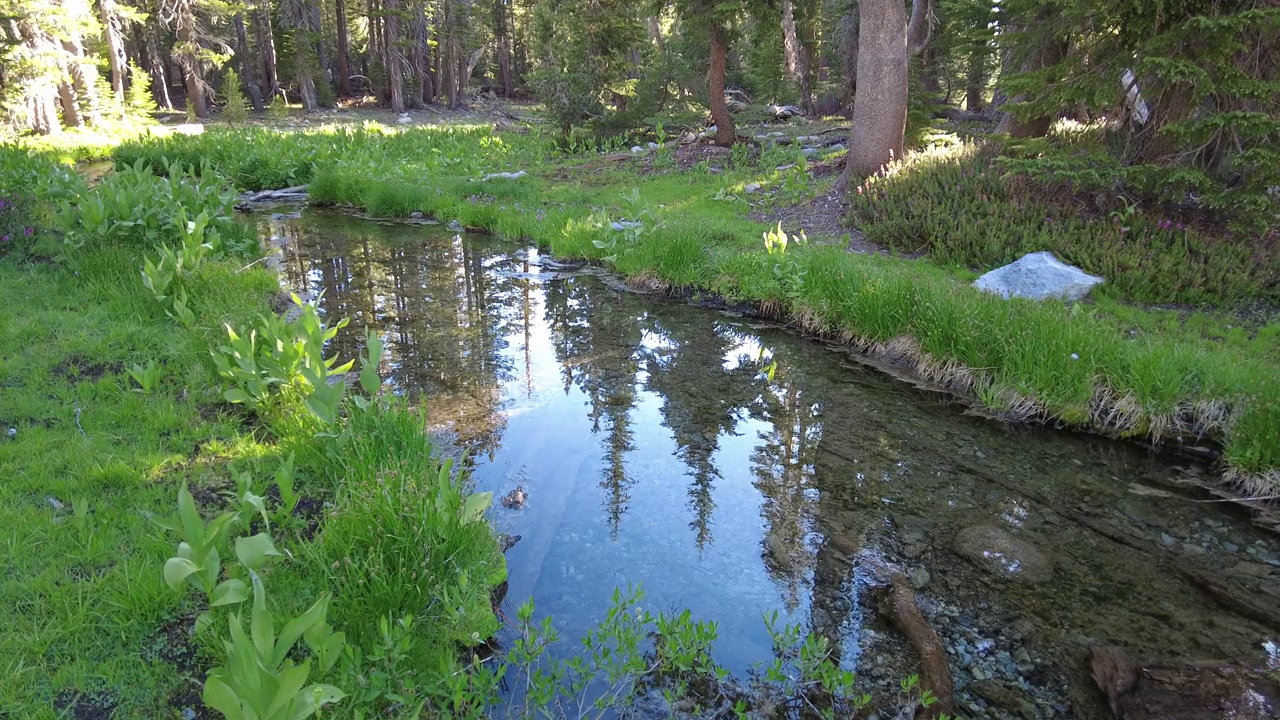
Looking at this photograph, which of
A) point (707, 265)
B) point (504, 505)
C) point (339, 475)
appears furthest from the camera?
point (707, 265)

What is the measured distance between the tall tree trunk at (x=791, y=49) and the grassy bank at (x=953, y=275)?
10.9m

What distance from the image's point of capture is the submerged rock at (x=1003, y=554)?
4.50 metres

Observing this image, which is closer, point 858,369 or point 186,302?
point 186,302

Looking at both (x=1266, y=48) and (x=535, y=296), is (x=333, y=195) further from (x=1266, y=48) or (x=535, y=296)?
(x=1266, y=48)

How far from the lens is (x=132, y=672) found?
3.01 m

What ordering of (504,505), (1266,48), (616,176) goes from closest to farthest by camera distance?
(504,505) → (1266,48) → (616,176)

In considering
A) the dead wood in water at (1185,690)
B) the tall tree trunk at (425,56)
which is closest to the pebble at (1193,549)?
the dead wood in water at (1185,690)

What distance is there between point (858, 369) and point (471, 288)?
19.1 ft

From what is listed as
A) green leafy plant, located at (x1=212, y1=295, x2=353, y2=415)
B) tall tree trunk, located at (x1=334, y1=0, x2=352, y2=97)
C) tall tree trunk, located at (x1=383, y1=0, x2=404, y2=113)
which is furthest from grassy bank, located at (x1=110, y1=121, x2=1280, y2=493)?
tall tree trunk, located at (x1=334, y1=0, x2=352, y2=97)

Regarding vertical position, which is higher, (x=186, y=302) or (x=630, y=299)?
(x=186, y=302)

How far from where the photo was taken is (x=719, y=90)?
1820 centimetres

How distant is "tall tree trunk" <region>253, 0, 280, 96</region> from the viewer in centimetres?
3694

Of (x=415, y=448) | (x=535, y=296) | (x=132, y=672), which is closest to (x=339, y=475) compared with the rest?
(x=415, y=448)

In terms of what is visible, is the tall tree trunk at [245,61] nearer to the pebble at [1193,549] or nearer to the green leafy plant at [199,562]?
the green leafy plant at [199,562]
